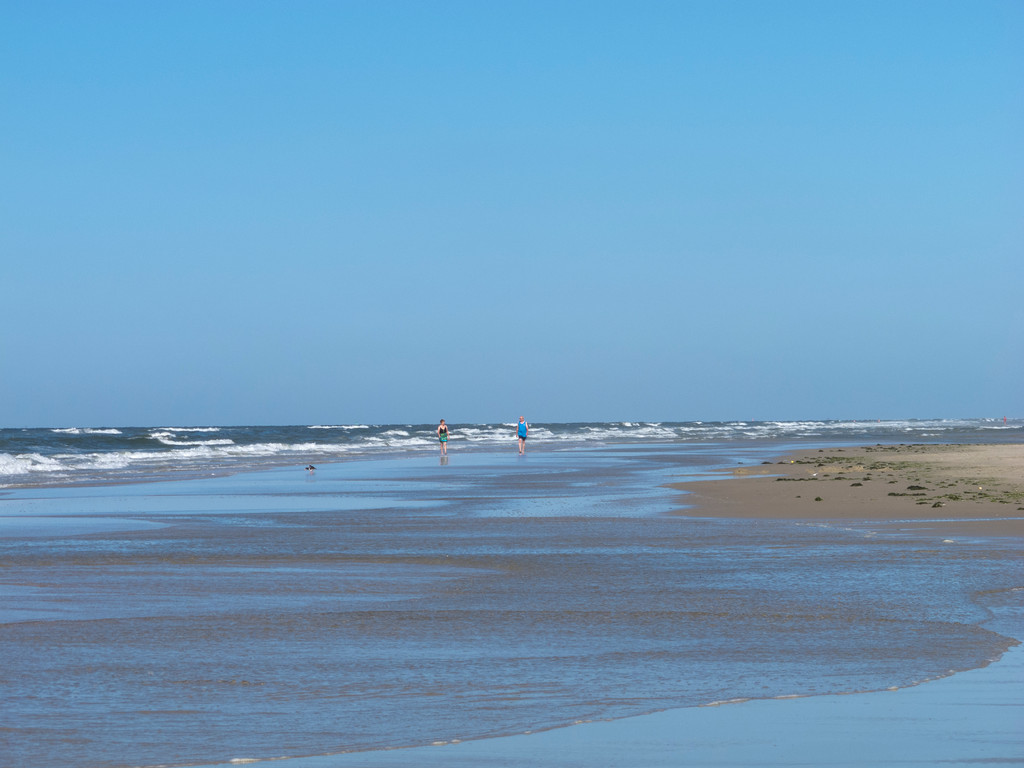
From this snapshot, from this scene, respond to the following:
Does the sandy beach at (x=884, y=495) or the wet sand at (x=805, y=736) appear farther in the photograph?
the sandy beach at (x=884, y=495)

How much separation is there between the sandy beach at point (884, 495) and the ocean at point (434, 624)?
129 cm

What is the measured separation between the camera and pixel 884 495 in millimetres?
19297

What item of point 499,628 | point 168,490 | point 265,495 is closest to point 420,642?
point 499,628

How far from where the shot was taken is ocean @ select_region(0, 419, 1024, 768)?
5633 mm

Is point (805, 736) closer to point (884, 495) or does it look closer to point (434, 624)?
point (434, 624)

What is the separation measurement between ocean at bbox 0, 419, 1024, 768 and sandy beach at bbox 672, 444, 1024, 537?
1.29 metres

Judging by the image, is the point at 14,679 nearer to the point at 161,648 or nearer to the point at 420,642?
the point at 161,648

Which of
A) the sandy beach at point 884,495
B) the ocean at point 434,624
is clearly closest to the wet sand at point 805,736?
the ocean at point 434,624

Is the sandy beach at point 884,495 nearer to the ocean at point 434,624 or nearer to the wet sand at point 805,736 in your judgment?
the ocean at point 434,624

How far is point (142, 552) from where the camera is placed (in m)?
12.7

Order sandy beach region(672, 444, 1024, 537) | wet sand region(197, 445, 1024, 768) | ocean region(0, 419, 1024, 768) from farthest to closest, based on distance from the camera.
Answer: sandy beach region(672, 444, 1024, 537) < ocean region(0, 419, 1024, 768) < wet sand region(197, 445, 1024, 768)

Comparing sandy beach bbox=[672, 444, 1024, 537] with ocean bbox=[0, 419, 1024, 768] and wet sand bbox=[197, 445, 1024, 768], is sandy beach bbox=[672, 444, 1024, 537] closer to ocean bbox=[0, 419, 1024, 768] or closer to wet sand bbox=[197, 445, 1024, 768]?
ocean bbox=[0, 419, 1024, 768]

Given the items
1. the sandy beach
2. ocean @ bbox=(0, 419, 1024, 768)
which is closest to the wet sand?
ocean @ bbox=(0, 419, 1024, 768)

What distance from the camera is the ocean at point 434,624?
5.63 m
